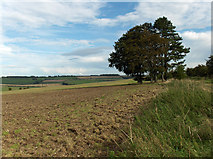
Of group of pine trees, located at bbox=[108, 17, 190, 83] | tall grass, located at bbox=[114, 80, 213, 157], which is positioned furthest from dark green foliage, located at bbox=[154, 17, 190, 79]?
tall grass, located at bbox=[114, 80, 213, 157]

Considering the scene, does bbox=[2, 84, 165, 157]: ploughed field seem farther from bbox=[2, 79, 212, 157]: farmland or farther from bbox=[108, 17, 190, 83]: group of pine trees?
bbox=[108, 17, 190, 83]: group of pine trees

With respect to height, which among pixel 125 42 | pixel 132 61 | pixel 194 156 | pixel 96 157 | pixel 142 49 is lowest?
pixel 96 157

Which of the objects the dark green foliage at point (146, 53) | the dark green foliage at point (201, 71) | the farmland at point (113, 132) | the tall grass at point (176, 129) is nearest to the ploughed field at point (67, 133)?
the farmland at point (113, 132)

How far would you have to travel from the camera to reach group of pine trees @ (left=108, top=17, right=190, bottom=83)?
1278 inches

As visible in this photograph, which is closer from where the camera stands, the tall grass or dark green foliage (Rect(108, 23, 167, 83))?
the tall grass

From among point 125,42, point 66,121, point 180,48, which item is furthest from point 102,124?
point 180,48

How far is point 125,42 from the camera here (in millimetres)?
37594

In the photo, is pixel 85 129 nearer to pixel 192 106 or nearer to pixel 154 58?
pixel 192 106

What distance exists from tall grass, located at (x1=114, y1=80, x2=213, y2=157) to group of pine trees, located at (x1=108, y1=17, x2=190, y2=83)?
2185cm

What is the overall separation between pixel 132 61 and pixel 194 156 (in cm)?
3135

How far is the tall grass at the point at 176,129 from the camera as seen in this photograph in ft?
13.1

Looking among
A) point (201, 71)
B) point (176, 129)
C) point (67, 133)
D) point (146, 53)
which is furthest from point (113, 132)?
point (201, 71)

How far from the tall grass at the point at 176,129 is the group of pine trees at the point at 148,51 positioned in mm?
21853

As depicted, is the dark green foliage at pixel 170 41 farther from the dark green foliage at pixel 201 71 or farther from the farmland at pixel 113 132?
the farmland at pixel 113 132
